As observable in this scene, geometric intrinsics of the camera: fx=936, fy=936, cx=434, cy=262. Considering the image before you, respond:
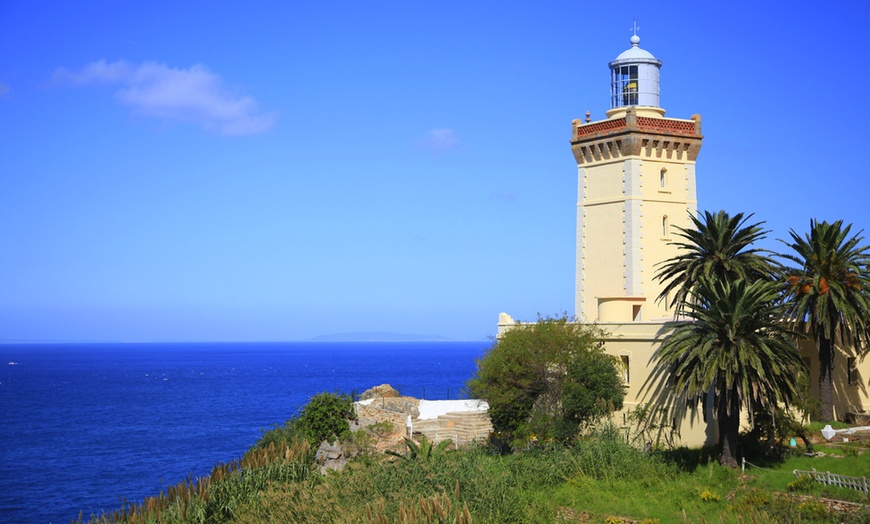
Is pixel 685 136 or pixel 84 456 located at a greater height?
pixel 685 136

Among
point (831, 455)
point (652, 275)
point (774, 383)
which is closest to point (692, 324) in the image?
point (774, 383)

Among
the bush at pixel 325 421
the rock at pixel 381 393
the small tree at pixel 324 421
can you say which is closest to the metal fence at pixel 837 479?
the bush at pixel 325 421

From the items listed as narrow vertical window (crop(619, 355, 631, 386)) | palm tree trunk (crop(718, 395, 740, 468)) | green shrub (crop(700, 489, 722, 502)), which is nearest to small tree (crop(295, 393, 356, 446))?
narrow vertical window (crop(619, 355, 631, 386))

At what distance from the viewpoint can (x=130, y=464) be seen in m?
62.4

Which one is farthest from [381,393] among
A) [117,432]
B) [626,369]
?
[117,432]

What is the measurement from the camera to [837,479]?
25.2 metres

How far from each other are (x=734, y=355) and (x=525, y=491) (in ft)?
24.2

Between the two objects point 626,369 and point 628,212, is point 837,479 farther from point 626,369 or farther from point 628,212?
point 628,212

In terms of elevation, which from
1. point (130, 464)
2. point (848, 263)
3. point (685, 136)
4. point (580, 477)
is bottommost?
point (130, 464)

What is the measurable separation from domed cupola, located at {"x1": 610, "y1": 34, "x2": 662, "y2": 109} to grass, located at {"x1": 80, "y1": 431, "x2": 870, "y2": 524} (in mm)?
16177

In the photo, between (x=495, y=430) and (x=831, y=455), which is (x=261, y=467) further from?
(x=831, y=455)

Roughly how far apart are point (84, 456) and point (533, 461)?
4543cm

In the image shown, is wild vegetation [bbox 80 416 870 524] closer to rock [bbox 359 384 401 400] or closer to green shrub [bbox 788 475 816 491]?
green shrub [bbox 788 475 816 491]

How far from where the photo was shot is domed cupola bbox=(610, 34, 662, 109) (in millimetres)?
40531
